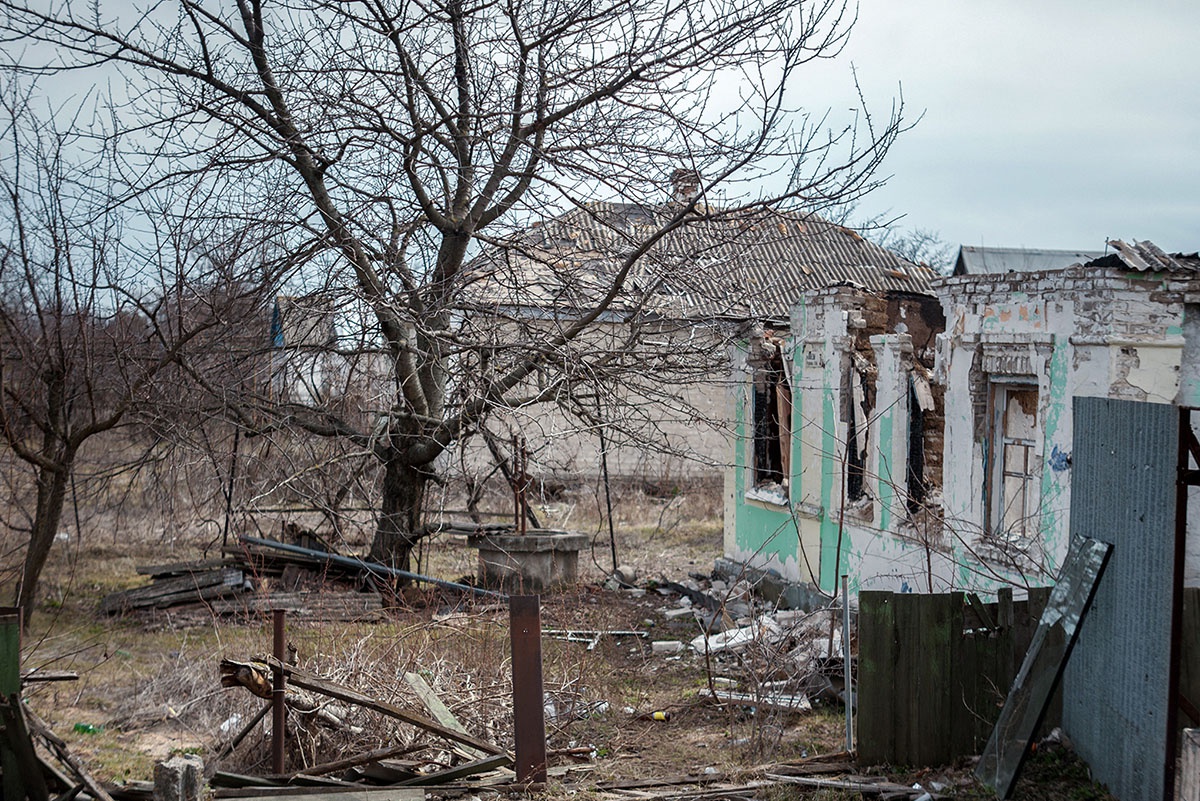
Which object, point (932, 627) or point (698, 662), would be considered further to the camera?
point (698, 662)

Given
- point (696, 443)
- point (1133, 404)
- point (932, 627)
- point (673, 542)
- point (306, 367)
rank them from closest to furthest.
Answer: point (1133, 404), point (932, 627), point (306, 367), point (673, 542), point (696, 443)

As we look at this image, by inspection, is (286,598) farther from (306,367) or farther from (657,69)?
(657,69)

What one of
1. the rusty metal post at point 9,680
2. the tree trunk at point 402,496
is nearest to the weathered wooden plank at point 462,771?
the rusty metal post at point 9,680

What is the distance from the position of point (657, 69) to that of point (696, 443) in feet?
55.3

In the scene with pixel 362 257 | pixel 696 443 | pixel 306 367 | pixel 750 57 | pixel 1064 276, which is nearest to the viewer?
pixel 1064 276

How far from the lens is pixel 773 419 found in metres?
14.3

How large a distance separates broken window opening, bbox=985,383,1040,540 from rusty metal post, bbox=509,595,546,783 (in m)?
4.97

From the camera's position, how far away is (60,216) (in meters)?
9.89

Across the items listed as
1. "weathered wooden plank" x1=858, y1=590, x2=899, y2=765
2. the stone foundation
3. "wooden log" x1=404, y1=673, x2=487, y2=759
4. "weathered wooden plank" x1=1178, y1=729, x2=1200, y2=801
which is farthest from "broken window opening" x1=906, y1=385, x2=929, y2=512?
"weathered wooden plank" x1=1178, y1=729, x2=1200, y2=801

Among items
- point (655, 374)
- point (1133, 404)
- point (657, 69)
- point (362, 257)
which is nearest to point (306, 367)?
point (362, 257)

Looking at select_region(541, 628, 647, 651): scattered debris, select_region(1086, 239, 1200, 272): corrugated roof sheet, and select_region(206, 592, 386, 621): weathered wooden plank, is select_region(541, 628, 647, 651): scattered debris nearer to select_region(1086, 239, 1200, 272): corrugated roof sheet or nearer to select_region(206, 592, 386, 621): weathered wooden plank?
select_region(206, 592, 386, 621): weathered wooden plank

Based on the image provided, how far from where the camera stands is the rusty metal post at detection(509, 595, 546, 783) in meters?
5.56

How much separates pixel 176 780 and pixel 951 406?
738cm

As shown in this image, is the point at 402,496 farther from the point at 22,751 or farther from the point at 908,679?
the point at 908,679
